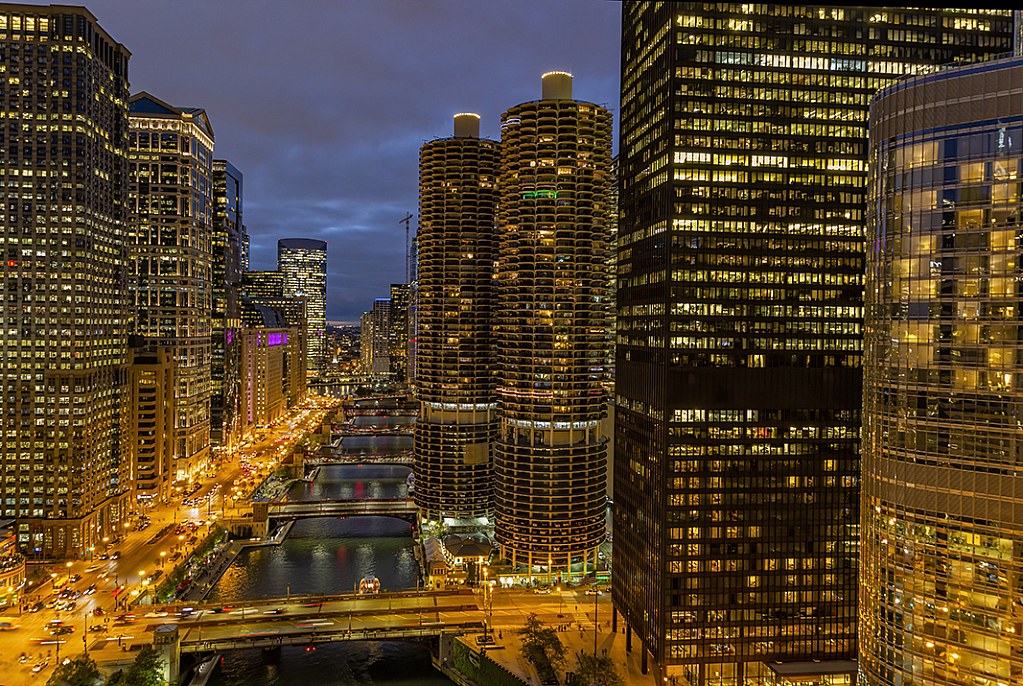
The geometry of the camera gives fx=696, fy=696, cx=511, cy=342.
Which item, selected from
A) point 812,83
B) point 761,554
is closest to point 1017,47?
point 812,83

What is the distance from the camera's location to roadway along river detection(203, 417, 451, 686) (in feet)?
240

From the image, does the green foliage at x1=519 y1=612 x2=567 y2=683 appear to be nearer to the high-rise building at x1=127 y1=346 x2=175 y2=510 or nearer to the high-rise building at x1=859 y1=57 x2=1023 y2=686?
the high-rise building at x1=859 y1=57 x2=1023 y2=686

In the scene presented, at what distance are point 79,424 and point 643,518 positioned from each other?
79.4m

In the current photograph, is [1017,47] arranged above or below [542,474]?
above

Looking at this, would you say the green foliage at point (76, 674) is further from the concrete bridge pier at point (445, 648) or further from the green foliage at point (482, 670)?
the green foliage at point (482, 670)

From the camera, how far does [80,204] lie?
10038 cm

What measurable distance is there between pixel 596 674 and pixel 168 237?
4692 inches

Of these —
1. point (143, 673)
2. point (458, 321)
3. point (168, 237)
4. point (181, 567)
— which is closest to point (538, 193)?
point (458, 321)

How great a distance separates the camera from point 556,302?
327 ft

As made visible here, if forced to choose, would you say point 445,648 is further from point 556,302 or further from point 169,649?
point 556,302

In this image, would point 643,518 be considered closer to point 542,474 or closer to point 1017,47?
point 542,474

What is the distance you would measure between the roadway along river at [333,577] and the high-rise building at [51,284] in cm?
2455

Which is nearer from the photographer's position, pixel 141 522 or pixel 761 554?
pixel 761 554

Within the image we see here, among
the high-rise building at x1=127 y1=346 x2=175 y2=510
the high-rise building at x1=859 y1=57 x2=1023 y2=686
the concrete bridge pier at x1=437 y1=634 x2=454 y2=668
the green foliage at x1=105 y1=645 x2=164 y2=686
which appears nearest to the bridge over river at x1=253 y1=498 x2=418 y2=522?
the high-rise building at x1=127 y1=346 x2=175 y2=510
